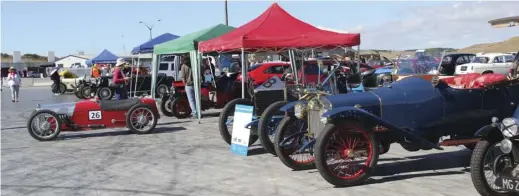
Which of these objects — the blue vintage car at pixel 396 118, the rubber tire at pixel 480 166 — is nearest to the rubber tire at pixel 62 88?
the blue vintage car at pixel 396 118

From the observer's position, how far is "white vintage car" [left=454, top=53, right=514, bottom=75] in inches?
1029

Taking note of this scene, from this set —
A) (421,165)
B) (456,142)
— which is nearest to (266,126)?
(421,165)

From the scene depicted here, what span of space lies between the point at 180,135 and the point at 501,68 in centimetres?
2088

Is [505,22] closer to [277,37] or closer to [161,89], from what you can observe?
[277,37]

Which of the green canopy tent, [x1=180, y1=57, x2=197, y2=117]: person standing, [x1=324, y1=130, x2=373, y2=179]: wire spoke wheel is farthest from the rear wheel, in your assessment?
[x1=324, y1=130, x2=373, y2=179]: wire spoke wheel

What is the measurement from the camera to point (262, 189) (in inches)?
241

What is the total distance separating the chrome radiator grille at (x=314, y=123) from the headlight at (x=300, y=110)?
9 centimetres

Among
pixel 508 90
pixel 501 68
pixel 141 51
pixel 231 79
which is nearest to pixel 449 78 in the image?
pixel 508 90

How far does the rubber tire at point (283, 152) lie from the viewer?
6.93 metres

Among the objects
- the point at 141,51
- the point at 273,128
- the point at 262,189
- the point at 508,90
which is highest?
the point at 141,51

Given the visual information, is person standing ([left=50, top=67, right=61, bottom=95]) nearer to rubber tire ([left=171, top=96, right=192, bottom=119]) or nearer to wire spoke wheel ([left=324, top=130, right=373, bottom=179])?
rubber tire ([left=171, top=96, right=192, bottom=119])

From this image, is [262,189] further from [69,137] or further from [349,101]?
[69,137]

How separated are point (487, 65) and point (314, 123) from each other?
74.1ft

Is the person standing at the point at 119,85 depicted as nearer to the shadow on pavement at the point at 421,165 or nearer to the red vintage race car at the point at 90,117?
the red vintage race car at the point at 90,117
